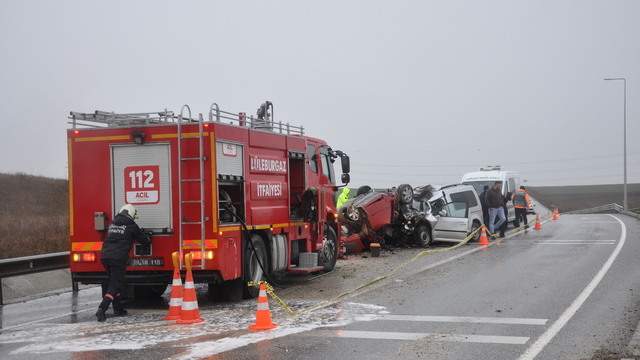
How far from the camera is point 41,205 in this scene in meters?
41.3

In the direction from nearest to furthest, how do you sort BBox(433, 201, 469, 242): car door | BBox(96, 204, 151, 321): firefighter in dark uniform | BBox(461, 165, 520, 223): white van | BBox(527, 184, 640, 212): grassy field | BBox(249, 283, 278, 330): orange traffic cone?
BBox(249, 283, 278, 330): orange traffic cone
BBox(96, 204, 151, 321): firefighter in dark uniform
BBox(433, 201, 469, 242): car door
BBox(461, 165, 520, 223): white van
BBox(527, 184, 640, 212): grassy field

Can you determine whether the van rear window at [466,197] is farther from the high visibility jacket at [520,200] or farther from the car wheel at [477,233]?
the high visibility jacket at [520,200]

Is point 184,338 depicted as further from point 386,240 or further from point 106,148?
point 386,240

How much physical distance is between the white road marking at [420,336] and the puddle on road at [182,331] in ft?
1.54

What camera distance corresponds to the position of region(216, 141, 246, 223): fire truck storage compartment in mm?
10172

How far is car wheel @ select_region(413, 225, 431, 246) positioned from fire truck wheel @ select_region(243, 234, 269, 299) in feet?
30.6

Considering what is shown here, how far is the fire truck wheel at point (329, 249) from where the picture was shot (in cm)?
1447

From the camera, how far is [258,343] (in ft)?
23.9

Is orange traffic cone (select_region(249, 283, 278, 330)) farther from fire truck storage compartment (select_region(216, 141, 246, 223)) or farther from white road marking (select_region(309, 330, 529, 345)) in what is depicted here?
fire truck storage compartment (select_region(216, 141, 246, 223))

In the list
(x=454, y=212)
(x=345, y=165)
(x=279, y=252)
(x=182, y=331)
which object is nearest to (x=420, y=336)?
(x=182, y=331)

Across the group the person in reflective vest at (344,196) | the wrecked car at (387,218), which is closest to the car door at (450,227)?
the wrecked car at (387,218)

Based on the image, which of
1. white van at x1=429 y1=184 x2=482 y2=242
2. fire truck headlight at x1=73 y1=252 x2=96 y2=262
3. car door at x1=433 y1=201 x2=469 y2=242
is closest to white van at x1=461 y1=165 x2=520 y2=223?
white van at x1=429 y1=184 x2=482 y2=242

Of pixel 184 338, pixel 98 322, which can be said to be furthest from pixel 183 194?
pixel 184 338

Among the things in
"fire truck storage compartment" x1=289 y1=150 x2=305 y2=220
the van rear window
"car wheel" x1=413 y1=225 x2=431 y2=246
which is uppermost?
"fire truck storage compartment" x1=289 y1=150 x2=305 y2=220
